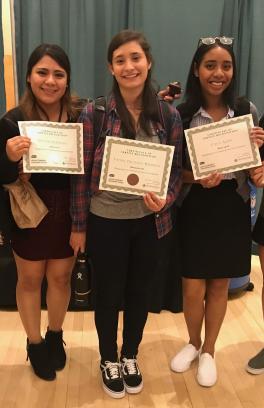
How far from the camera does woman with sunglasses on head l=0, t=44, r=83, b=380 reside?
1.50 metres

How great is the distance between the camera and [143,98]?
1.50 meters

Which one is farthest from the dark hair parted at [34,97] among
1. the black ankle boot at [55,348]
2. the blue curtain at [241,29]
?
the blue curtain at [241,29]

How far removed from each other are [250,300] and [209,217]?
1.18 m

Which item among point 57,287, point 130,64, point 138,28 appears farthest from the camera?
point 138,28

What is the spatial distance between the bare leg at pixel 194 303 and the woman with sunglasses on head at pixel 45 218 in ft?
1.66

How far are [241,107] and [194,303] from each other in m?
0.83

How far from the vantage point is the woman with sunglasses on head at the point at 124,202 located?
1442 mm

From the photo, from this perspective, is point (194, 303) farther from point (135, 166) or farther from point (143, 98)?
point (143, 98)

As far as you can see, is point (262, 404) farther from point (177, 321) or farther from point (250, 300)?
point (250, 300)

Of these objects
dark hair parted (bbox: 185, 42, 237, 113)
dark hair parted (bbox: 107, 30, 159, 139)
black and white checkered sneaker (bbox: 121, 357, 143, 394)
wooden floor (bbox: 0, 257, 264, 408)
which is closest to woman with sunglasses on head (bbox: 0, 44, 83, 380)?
wooden floor (bbox: 0, 257, 264, 408)

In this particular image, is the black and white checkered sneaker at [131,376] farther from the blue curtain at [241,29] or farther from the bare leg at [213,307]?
the blue curtain at [241,29]

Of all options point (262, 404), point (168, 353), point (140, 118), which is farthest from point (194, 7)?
point (262, 404)

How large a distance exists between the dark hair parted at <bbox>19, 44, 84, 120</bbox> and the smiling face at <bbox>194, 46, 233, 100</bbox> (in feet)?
1.65

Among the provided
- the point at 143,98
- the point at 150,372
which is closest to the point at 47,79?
the point at 143,98
